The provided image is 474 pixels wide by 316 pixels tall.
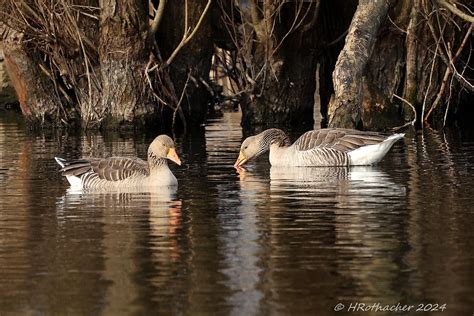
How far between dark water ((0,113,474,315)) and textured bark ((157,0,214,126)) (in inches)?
406

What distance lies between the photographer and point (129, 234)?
13.3 m

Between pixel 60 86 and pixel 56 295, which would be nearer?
pixel 56 295

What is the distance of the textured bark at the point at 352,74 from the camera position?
21906mm

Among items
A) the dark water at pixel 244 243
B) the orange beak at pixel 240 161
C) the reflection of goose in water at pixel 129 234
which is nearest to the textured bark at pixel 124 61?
the orange beak at pixel 240 161

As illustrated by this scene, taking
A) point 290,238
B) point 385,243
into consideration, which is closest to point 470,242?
point 385,243

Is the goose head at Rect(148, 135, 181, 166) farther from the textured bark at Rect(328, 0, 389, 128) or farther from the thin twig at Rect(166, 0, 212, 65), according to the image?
the thin twig at Rect(166, 0, 212, 65)

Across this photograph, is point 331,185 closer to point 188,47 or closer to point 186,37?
point 186,37

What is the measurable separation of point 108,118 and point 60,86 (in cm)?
231

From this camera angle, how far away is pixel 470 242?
40.5 feet

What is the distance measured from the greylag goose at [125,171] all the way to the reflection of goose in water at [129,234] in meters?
0.23

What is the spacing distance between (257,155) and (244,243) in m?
8.84

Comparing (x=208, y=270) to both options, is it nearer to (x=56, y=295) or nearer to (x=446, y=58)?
(x=56, y=295)

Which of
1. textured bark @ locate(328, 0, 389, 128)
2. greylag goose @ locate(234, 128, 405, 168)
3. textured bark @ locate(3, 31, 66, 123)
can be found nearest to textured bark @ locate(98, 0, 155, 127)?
A: textured bark @ locate(3, 31, 66, 123)

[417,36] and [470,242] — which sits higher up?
[417,36]
